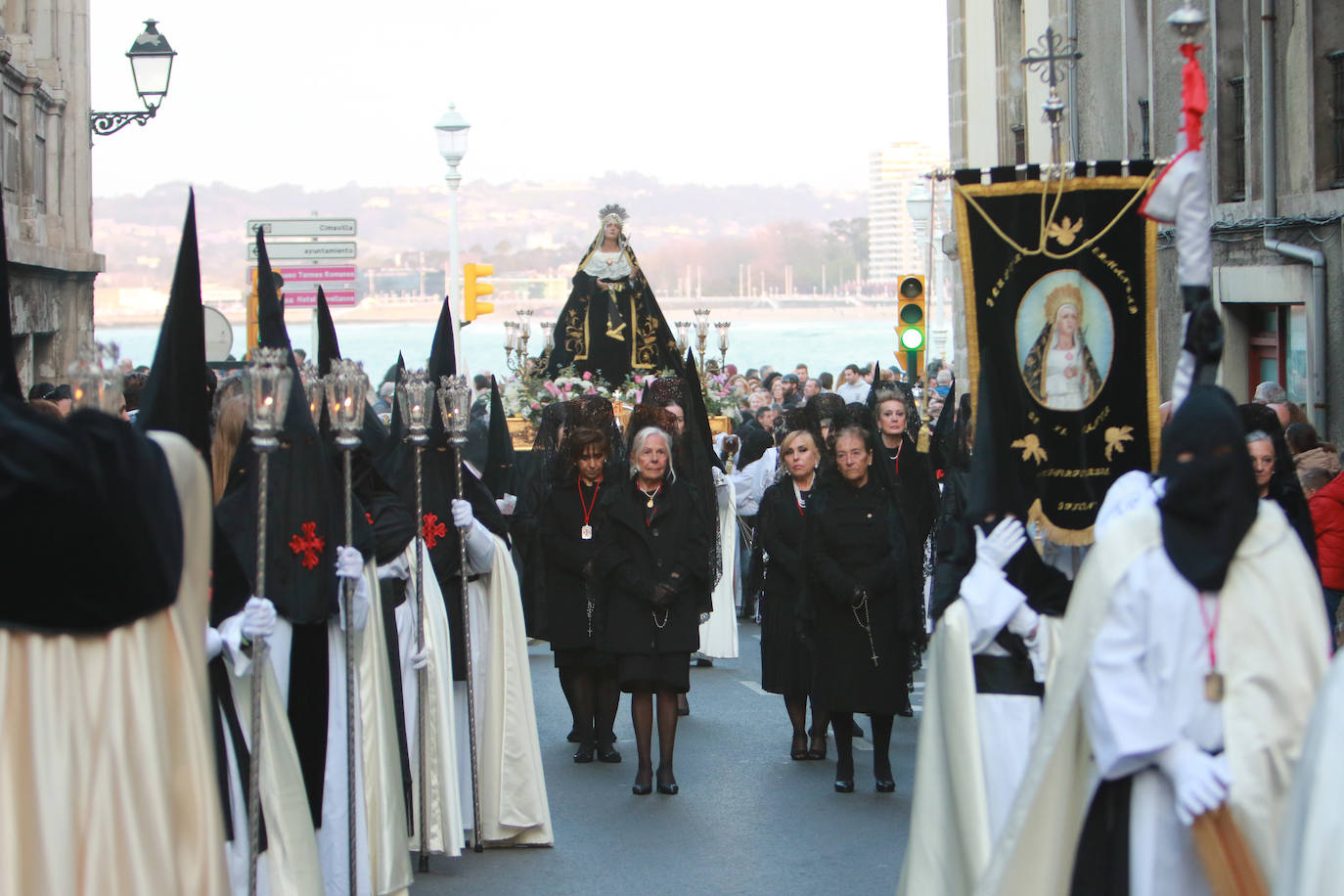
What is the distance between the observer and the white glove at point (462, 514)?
25.0 feet

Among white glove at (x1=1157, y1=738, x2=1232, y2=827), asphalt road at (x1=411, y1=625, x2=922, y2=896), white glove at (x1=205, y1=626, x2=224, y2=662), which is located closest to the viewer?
white glove at (x1=1157, y1=738, x2=1232, y2=827)

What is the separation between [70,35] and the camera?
74.9 ft

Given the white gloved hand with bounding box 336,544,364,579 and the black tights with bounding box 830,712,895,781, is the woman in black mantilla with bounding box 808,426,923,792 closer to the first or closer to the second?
the black tights with bounding box 830,712,895,781

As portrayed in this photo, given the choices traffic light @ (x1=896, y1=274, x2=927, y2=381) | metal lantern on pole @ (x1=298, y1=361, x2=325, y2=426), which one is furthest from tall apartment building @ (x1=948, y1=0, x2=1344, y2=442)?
metal lantern on pole @ (x1=298, y1=361, x2=325, y2=426)

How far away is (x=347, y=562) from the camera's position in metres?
6.35

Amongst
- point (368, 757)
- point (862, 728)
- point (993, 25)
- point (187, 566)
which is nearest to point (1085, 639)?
point (187, 566)

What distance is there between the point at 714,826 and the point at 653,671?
0.83m

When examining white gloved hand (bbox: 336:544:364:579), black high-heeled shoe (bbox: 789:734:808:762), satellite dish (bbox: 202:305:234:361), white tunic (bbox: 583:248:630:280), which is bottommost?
black high-heeled shoe (bbox: 789:734:808:762)

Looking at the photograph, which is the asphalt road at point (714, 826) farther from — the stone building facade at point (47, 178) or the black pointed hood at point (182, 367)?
the stone building facade at point (47, 178)

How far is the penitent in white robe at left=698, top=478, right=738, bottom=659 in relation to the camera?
12406 mm

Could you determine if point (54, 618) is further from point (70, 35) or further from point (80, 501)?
point (70, 35)

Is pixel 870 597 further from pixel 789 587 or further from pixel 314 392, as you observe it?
pixel 314 392

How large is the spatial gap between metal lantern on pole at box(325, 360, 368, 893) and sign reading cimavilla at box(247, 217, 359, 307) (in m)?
10.6

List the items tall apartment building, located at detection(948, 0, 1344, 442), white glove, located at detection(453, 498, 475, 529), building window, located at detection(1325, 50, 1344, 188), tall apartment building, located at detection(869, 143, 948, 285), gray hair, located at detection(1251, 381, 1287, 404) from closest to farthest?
white glove, located at detection(453, 498, 475, 529), gray hair, located at detection(1251, 381, 1287, 404), tall apartment building, located at detection(948, 0, 1344, 442), building window, located at detection(1325, 50, 1344, 188), tall apartment building, located at detection(869, 143, 948, 285)
